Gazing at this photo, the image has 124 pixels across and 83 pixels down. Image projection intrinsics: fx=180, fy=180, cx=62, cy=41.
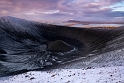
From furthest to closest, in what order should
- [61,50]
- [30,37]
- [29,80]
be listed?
[30,37] < [61,50] < [29,80]

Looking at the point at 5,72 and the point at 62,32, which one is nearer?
the point at 5,72

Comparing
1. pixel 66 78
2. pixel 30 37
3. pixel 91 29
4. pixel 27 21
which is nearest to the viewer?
pixel 66 78

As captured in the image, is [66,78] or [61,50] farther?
[61,50]

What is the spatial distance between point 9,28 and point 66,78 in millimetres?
53156

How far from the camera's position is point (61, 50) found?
3753cm


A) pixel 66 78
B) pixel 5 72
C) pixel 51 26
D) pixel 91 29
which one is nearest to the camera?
pixel 66 78

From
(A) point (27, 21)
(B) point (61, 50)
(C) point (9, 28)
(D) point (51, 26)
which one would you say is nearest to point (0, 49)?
(B) point (61, 50)

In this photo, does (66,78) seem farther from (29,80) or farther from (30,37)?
(30,37)

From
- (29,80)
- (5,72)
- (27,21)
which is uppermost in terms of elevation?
(27,21)

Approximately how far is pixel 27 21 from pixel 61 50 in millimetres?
39701

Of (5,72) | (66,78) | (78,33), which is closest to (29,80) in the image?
(66,78)

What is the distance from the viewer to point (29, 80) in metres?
11.2

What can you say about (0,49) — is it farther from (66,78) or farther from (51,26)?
(51,26)

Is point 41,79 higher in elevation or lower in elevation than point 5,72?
higher
